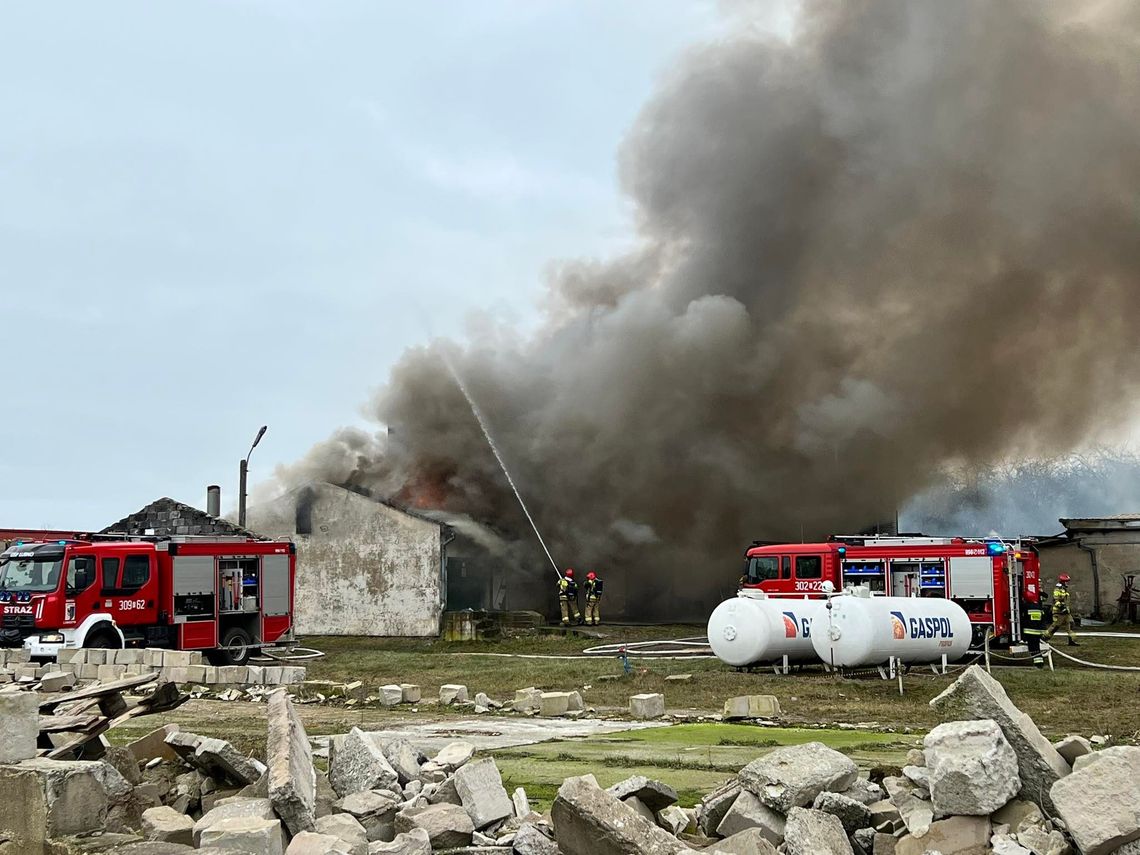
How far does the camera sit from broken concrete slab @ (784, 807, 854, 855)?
19.1 ft

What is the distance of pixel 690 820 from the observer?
688cm

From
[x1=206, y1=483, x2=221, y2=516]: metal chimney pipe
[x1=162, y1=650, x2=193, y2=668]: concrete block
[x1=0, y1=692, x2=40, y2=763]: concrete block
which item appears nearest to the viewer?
[x1=0, y1=692, x2=40, y2=763]: concrete block

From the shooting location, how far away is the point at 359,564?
32.6m

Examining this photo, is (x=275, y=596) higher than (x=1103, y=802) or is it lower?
higher

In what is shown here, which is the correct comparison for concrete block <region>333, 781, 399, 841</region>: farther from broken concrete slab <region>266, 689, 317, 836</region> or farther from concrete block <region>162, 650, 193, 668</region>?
concrete block <region>162, 650, 193, 668</region>

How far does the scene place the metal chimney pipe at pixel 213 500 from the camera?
3769cm

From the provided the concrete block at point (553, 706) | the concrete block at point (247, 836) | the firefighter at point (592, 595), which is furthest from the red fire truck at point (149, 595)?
the concrete block at point (247, 836)

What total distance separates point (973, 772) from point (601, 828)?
1948mm

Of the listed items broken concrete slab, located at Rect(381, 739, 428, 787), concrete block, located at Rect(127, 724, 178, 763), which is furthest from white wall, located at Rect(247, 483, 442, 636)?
broken concrete slab, located at Rect(381, 739, 428, 787)

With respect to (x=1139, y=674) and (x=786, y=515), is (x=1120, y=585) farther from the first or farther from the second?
(x=1139, y=674)

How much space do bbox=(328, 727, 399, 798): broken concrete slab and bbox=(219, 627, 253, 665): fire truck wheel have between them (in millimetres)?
15478

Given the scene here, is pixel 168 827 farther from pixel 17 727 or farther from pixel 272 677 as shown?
pixel 272 677

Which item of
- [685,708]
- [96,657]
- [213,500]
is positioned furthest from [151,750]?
[213,500]

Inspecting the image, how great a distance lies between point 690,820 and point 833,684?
10514 mm
